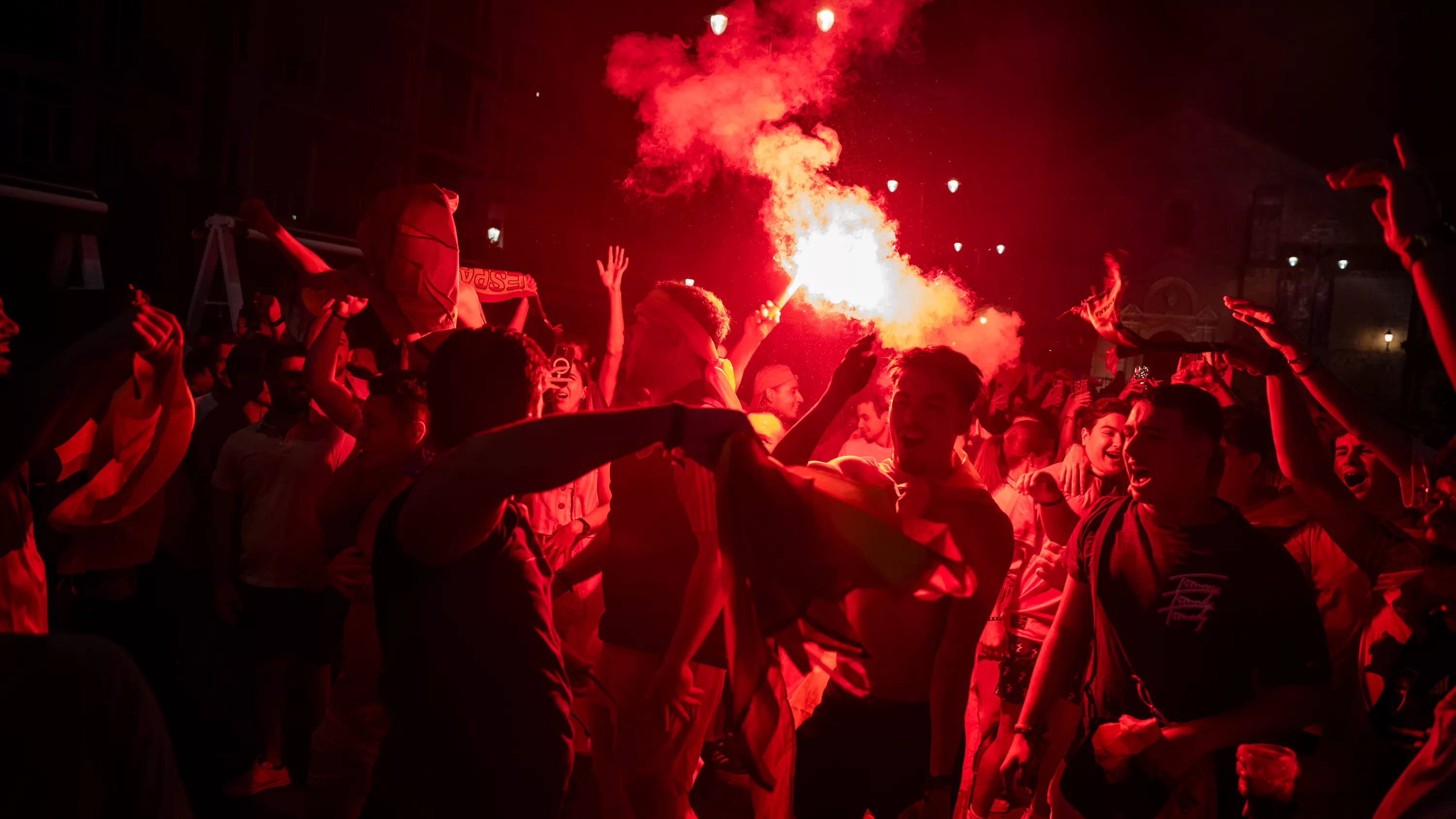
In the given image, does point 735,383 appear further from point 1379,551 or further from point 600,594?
point 1379,551

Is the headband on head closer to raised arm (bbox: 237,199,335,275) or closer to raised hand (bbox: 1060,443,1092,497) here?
raised arm (bbox: 237,199,335,275)

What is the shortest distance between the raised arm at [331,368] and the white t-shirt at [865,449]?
4.77 meters

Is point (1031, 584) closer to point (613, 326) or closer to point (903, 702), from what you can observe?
point (903, 702)

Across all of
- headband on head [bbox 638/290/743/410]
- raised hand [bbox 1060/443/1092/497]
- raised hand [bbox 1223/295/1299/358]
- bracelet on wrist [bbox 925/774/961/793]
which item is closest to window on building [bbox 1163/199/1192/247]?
raised hand [bbox 1060/443/1092/497]

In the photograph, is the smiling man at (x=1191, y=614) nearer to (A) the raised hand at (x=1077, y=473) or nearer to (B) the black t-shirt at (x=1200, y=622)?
(B) the black t-shirt at (x=1200, y=622)

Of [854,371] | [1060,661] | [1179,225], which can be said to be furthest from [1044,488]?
[1179,225]

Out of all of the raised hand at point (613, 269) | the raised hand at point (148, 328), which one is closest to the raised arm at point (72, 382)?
the raised hand at point (148, 328)

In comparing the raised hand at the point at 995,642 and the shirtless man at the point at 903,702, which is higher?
the shirtless man at the point at 903,702

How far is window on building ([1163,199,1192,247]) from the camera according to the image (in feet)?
142

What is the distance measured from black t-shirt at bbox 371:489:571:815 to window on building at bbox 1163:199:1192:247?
46.5 metres

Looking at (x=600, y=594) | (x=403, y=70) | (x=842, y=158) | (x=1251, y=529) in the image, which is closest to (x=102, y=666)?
(x=1251, y=529)

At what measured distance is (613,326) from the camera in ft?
22.5

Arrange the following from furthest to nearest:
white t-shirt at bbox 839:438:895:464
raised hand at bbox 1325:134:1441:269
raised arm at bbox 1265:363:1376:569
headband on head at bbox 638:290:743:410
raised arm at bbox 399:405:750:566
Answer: white t-shirt at bbox 839:438:895:464, headband on head at bbox 638:290:743:410, raised arm at bbox 1265:363:1376:569, raised hand at bbox 1325:134:1441:269, raised arm at bbox 399:405:750:566

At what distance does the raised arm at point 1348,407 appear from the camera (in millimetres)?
3783
